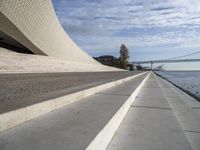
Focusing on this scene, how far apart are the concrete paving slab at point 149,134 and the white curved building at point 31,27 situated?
17.5m

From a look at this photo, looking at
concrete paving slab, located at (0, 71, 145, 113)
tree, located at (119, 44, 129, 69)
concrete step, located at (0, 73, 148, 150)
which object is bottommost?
concrete step, located at (0, 73, 148, 150)

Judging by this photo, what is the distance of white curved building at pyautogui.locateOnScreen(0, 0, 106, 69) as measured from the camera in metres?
18.9

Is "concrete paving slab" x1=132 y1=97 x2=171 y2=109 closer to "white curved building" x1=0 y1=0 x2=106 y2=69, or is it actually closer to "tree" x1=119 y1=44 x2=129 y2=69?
"white curved building" x1=0 y1=0 x2=106 y2=69

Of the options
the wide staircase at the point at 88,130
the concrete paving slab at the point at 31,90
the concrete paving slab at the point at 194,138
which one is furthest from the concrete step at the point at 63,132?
the concrete paving slab at the point at 194,138

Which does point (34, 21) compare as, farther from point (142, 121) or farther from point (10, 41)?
point (142, 121)

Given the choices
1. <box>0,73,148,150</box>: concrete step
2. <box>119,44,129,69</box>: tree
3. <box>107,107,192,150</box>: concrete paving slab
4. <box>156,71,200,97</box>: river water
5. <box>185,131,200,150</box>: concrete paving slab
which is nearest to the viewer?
<box>0,73,148,150</box>: concrete step

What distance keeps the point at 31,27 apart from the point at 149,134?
2211 centimetres

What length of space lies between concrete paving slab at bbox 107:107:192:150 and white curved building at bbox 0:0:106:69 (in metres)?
17.5

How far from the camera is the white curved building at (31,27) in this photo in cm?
1891

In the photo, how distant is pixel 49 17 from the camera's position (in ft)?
87.1

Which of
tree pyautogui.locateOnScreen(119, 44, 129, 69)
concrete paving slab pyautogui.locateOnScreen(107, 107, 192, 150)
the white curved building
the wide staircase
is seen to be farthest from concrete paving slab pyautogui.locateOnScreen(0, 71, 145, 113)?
tree pyautogui.locateOnScreen(119, 44, 129, 69)

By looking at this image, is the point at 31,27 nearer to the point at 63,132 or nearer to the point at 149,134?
the point at 149,134

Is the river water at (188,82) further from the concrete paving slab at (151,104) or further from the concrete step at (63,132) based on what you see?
the concrete step at (63,132)

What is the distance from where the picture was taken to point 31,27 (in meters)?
22.4
